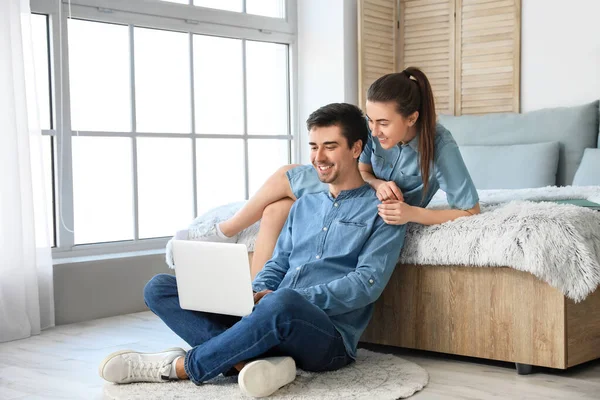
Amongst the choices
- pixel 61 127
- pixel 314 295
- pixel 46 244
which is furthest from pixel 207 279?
pixel 61 127

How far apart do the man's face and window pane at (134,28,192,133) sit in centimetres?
→ 184

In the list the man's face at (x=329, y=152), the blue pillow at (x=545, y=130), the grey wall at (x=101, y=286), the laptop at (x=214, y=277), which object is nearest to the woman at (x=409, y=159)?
the man's face at (x=329, y=152)

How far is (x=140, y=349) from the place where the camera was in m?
3.03

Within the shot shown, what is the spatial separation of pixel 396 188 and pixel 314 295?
0.45m

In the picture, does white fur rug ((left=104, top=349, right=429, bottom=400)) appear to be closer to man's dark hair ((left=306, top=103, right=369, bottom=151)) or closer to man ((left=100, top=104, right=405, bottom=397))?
man ((left=100, top=104, right=405, bottom=397))

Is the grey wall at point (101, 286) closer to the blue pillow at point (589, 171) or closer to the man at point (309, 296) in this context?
the man at point (309, 296)

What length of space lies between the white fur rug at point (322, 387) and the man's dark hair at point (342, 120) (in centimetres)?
70

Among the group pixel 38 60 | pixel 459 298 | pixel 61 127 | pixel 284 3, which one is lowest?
pixel 459 298

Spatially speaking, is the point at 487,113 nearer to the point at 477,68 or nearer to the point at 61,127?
the point at 477,68

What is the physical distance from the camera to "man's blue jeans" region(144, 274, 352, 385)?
219cm

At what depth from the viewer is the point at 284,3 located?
4.89 meters

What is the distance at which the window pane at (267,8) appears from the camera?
4719 mm

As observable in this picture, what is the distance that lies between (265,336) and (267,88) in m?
2.84

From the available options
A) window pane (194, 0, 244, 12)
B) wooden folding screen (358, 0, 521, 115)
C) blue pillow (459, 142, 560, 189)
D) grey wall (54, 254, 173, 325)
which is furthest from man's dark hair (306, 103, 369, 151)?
wooden folding screen (358, 0, 521, 115)
